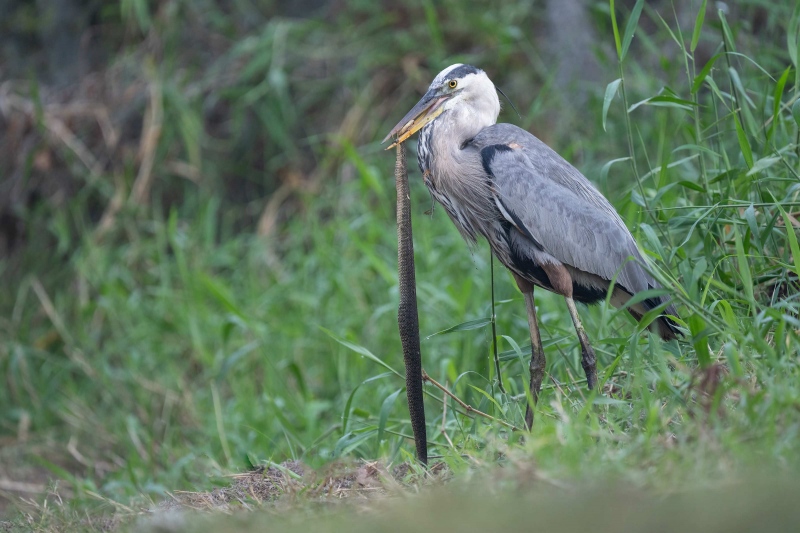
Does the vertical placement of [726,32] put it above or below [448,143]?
above

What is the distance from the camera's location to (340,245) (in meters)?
5.93

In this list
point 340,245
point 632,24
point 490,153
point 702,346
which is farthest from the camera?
point 340,245

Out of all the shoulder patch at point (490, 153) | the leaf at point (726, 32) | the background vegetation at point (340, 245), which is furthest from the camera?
the shoulder patch at point (490, 153)

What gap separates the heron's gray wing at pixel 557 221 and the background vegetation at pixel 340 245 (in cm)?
14

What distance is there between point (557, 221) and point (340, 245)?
2754mm

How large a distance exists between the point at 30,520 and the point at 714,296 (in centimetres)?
249

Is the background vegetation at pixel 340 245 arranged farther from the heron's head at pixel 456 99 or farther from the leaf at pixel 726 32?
the heron's head at pixel 456 99

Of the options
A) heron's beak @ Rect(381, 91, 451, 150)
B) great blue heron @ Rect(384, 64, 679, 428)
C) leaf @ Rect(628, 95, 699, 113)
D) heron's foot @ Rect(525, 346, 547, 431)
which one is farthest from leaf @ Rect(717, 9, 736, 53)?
heron's foot @ Rect(525, 346, 547, 431)

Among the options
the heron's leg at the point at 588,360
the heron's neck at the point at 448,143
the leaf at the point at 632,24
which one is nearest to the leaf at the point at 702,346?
the heron's leg at the point at 588,360

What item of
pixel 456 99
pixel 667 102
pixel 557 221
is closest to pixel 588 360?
pixel 557 221

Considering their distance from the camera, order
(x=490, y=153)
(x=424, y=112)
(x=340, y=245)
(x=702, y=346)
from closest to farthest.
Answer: (x=702, y=346) → (x=490, y=153) → (x=424, y=112) → (x=340, y=245)

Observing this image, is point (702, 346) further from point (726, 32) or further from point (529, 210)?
point (726, 32)

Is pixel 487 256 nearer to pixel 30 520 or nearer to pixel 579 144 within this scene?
pixel 579 144

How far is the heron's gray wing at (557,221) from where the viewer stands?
336cm
